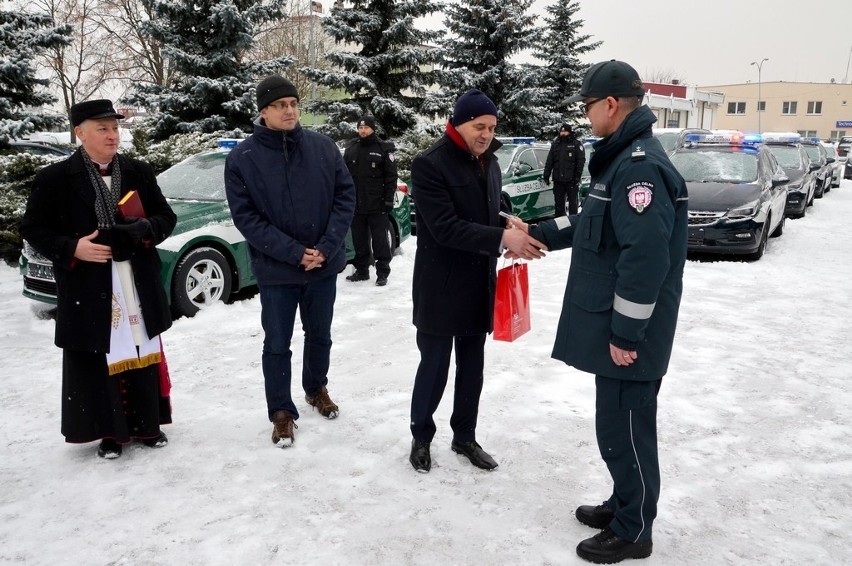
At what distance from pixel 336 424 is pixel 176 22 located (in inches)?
552

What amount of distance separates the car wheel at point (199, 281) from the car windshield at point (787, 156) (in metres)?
14.8

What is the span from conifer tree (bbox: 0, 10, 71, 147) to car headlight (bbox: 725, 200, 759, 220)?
11.5 meters

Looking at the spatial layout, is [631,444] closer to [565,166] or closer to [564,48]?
[565,166]

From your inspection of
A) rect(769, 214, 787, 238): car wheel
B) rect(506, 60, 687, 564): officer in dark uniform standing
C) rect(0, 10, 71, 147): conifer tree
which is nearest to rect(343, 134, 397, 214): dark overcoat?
rect(506, 60, 687, 564): officer in dark uniform standing

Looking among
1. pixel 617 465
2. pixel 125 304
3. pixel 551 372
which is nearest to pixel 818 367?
pixel 551 372

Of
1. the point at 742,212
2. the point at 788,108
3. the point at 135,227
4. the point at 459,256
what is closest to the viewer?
the point at 459,256

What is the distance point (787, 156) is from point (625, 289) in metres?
17.3

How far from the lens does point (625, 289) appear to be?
250 centimetres

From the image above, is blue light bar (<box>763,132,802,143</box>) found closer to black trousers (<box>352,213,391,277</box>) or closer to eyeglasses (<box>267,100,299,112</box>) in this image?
black trousers (<box>352,213,391,277</box>)

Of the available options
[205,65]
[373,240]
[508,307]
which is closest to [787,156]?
[373,240]

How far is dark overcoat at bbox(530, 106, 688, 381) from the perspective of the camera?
8.09 ft

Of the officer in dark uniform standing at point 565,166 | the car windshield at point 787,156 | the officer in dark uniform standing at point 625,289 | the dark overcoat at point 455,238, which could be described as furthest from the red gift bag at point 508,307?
the car windshield at point 787,156

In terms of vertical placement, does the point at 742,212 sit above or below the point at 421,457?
above

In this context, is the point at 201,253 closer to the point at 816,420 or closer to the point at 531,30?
the point at 816,420
